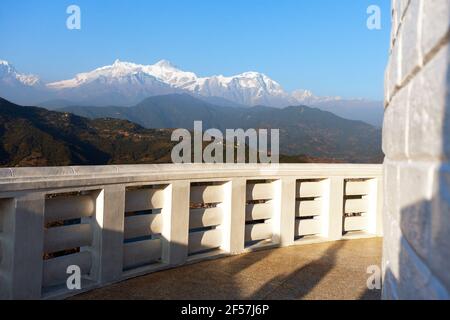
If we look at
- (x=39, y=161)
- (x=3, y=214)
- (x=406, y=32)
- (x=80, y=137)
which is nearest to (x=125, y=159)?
(x=39, y=161)

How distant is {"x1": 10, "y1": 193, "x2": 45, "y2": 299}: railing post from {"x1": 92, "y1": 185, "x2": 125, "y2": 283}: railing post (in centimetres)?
73

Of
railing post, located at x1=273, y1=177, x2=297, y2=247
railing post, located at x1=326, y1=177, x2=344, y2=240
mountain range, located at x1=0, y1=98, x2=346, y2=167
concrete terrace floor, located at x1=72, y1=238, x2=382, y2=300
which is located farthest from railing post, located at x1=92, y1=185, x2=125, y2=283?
mountain range, located at x1=0, y1=98, x2=346, y2=167

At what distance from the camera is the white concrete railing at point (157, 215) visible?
13.5ft

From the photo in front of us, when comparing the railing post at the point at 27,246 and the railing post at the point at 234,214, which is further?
the railing post at the point at 234,214

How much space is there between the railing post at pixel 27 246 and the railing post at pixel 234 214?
2641 mm

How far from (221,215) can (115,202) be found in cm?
177

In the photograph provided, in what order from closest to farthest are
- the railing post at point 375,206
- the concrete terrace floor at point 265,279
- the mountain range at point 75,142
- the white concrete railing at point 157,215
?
the white concrete railing at point 157,215, the concrete terrace floor at point 265,279, the railing post at point 375,206, the mountain range at point 75,142

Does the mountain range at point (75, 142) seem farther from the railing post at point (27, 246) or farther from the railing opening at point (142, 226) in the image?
the railing post at point (27, 246)

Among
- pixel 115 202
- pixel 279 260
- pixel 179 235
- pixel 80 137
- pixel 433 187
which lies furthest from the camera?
pixel 80 137

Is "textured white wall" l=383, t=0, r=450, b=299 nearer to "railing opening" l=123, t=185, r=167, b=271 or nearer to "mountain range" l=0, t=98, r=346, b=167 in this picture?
"railing opening" l=123, t=185, r=167, b=271

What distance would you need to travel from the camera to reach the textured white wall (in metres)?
1.29

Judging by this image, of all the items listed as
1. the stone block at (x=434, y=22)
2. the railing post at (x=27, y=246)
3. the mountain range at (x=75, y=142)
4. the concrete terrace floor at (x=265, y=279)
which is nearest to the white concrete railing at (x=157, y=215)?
the railing post at (x=27, y=246)

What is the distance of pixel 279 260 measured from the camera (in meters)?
6.27

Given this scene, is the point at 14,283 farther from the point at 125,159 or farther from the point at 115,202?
the point at 125,159
